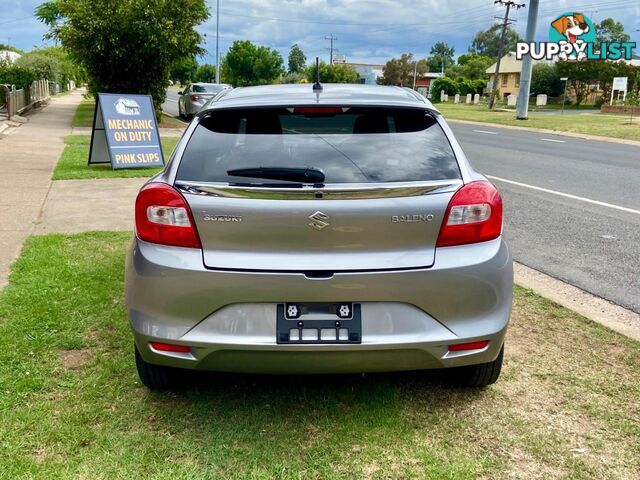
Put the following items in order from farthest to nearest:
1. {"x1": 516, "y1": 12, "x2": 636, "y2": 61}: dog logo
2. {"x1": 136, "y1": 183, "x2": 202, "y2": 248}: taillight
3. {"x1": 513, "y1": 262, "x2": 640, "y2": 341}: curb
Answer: {"x1": 516, "y1": 12, "x2": 636, "y2": 61}: dog logo < {"x1": 513, "y1": 262, "x2": 640, "y2": 341}: curb < {"x1": 136, "y1": 183, "x2": 202, "y2": 248}: taillight

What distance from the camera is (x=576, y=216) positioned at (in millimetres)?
7852

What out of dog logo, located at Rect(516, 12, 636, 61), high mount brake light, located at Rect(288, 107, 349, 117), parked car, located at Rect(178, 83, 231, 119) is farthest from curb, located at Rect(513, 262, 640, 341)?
dog logo, located at Rect(516, 12, 636, 61)

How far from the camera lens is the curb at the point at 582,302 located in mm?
4293

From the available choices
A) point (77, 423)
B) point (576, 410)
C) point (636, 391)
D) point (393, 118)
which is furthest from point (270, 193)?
point (636, 391)

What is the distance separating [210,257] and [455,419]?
4.84 feet

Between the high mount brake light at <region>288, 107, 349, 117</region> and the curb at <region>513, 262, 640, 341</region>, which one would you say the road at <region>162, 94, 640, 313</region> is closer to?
the curb at <region>513, 262, 640, 341</region>

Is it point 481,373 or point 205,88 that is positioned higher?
point 205,88

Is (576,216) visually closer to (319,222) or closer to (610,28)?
(319,222)

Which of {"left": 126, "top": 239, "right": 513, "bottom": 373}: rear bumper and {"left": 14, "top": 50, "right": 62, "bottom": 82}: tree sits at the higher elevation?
{"left": 14, "top": 50, "right": 62, "bottom": 82}: tree

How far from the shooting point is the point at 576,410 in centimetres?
319

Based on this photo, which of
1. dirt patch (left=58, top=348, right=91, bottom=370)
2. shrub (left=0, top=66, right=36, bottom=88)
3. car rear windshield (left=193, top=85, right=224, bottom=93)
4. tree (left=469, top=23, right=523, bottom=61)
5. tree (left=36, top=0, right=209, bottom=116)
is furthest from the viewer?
tree (left=469, top=23, right=523, bottom=61)

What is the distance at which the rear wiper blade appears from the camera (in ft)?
9.52

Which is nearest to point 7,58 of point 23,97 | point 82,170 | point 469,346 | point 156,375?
point 23,97

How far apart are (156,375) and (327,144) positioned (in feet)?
4.91
